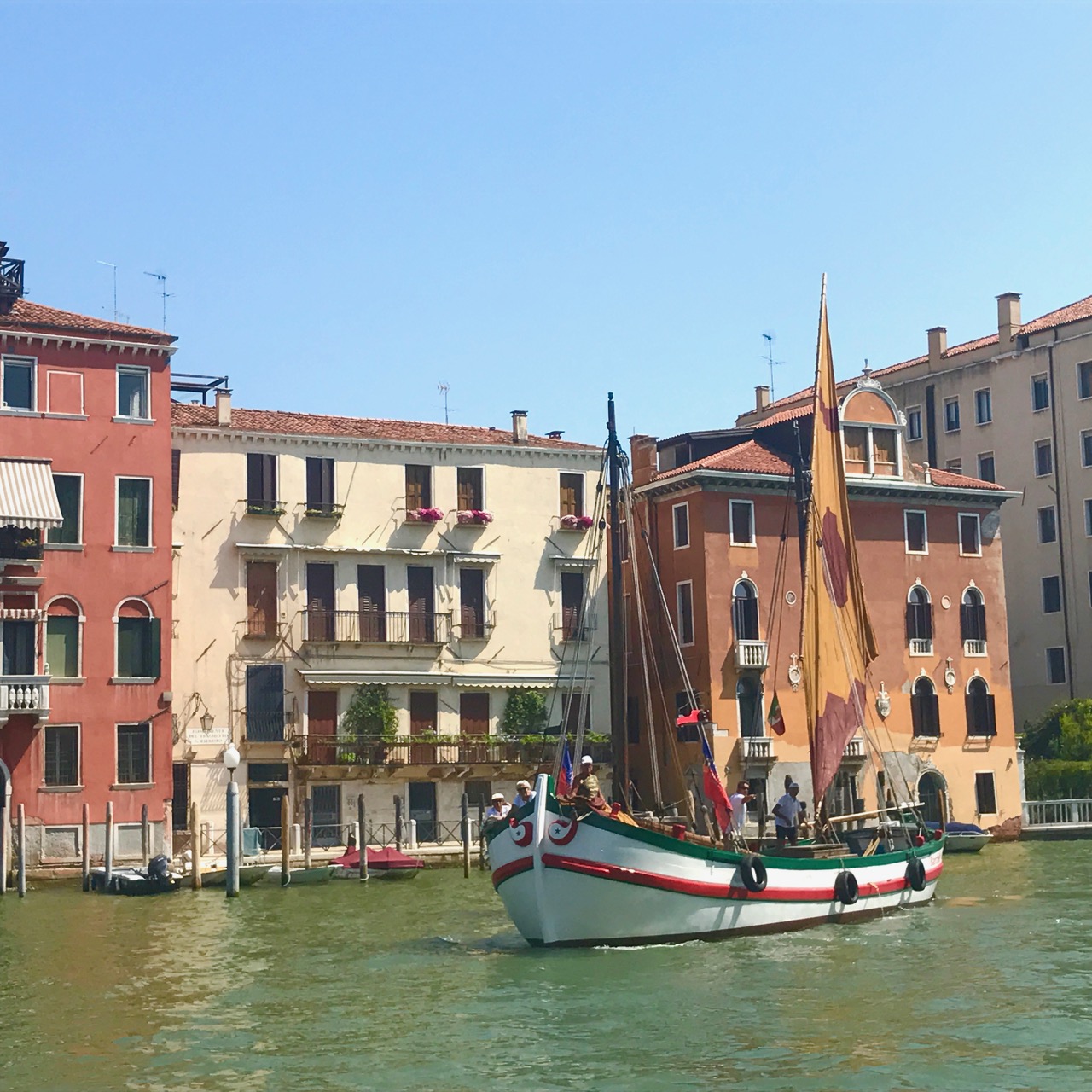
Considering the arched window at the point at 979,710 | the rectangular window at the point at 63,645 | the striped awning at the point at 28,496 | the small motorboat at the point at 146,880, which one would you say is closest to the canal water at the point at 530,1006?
the small motorboat at the point at 146,880

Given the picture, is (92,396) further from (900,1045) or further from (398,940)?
(900,1045)

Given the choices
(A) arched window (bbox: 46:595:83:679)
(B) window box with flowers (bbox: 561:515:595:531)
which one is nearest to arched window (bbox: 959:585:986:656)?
(B) window box with flowers (bbox: 561:515:595:531)

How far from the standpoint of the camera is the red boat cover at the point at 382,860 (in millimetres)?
38469

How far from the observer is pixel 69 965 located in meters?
24.0

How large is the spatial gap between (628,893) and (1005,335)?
38894mm

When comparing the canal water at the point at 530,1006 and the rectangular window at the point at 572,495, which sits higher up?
the rectangular window at the point at 572,495

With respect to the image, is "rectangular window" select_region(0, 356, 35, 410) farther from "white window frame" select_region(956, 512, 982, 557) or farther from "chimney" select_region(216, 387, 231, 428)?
"white window frame" select_region(956, 512, 982, 557)

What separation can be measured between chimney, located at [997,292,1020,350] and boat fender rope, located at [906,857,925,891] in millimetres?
32465

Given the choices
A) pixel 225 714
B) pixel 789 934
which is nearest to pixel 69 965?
pixel 789 934

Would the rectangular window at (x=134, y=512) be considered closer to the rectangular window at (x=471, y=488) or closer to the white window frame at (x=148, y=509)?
the white window frame at (x=148, y=509)

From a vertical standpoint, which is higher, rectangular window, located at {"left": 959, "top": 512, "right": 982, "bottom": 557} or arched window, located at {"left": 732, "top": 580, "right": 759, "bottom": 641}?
rectangular window, located at {"left": 959, "top": 512, "right": 982, "bottom": 557}

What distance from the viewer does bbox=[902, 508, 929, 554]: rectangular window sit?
49500 mm

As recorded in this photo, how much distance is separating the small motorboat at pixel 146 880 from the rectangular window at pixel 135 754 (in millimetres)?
4637

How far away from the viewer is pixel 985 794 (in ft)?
161
